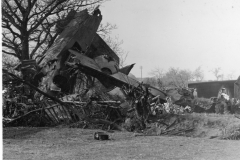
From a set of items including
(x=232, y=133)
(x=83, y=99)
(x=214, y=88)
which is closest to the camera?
(x=232, y=133)

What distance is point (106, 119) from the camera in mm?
11047

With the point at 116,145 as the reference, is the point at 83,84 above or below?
above

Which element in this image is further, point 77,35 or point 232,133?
point 77,35

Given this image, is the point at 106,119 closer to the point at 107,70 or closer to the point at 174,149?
the point at 107,70

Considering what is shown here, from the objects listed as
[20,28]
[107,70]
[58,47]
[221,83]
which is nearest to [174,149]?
[107,70]

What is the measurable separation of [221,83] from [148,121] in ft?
56.4

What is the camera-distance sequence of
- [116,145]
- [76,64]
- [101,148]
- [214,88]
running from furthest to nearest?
1. [214,88]
2. [76,64]
3. [116,145]
4. [101,148]

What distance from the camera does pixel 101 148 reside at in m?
6.68

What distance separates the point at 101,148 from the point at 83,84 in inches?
278

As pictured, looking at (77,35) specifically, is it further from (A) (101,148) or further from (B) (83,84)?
(A) (101,148)

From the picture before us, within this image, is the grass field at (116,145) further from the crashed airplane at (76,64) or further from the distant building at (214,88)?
the distant building at (214,88)

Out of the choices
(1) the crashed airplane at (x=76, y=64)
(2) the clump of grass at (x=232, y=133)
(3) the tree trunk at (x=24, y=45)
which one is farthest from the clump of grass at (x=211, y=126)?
(3) the tree trunk at (x=24, y=45)

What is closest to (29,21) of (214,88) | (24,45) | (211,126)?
(24,45)

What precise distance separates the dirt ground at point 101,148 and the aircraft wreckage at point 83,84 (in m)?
1.77
